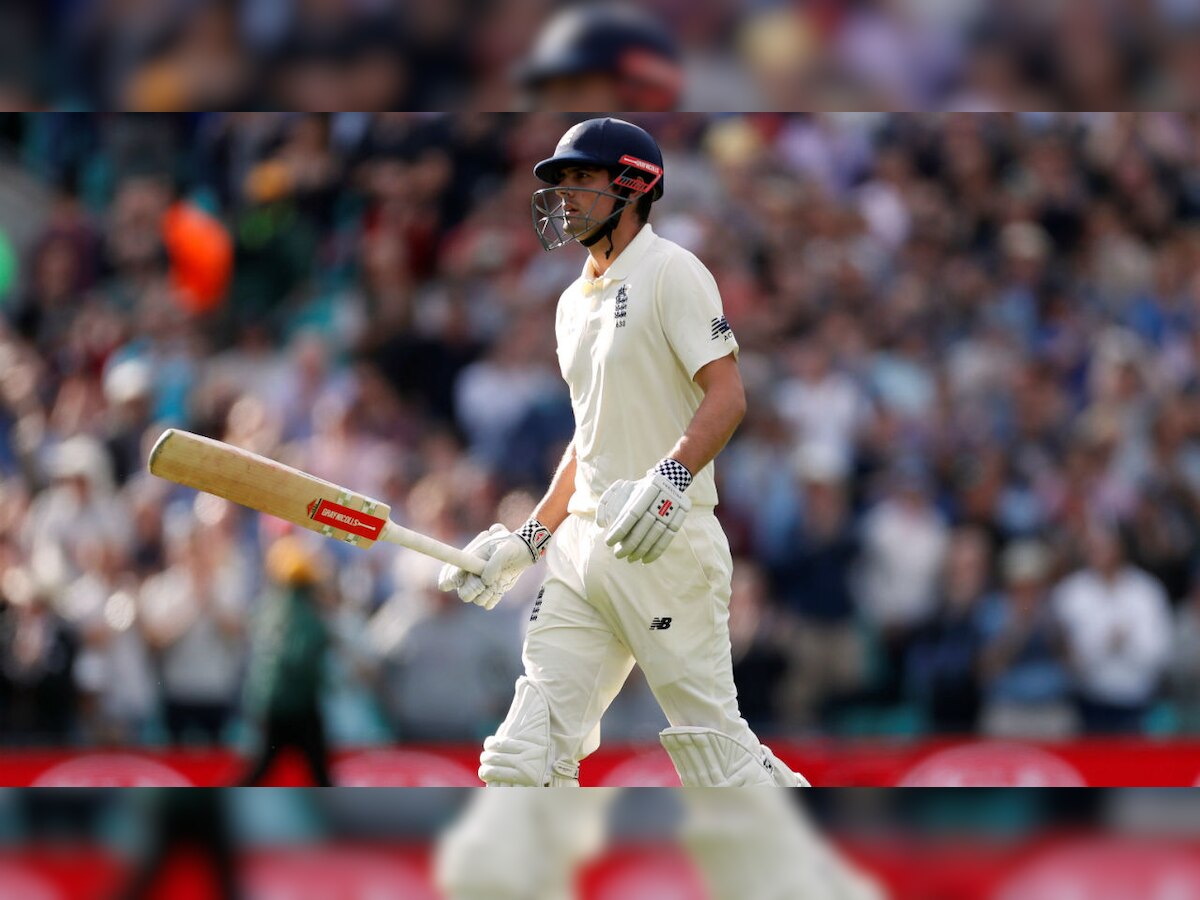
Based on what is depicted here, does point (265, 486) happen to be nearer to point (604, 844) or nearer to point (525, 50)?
point (525, 50)

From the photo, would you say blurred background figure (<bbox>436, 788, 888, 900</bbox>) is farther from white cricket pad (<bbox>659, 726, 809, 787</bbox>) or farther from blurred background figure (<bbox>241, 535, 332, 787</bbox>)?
blurred background figure (<bbox>241, 535, 332, 787</bbox>)

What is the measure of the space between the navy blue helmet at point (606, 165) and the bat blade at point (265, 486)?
906 mm

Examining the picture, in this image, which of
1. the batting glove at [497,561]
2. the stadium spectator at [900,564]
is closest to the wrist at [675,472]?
the batting glove at [497,561]

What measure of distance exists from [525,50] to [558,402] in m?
4.60

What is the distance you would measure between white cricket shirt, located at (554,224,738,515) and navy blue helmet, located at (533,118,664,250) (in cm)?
11

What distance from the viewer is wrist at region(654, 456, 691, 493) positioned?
4.36m

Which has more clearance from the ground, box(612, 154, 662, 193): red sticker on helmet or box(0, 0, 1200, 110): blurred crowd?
box(0, 0, 1200, 110): blurred crowd

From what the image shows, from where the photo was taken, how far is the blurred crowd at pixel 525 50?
15.1 ft

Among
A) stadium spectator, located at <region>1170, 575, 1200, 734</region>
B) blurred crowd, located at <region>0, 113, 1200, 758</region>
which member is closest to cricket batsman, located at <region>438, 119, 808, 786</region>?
blurred crowd, located at <region>0, 113, 1200, 758</region>

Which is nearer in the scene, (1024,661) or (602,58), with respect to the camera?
(602,58)

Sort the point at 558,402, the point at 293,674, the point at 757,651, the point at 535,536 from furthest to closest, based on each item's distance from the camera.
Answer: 1. the point at 558,402
2. the point at 757,651
3. the point at 293,674
4. the point at 535,536

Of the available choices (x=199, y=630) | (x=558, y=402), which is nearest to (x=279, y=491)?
(x=199, y=630)

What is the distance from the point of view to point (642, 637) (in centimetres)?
457

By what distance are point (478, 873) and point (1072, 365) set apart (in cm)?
660
